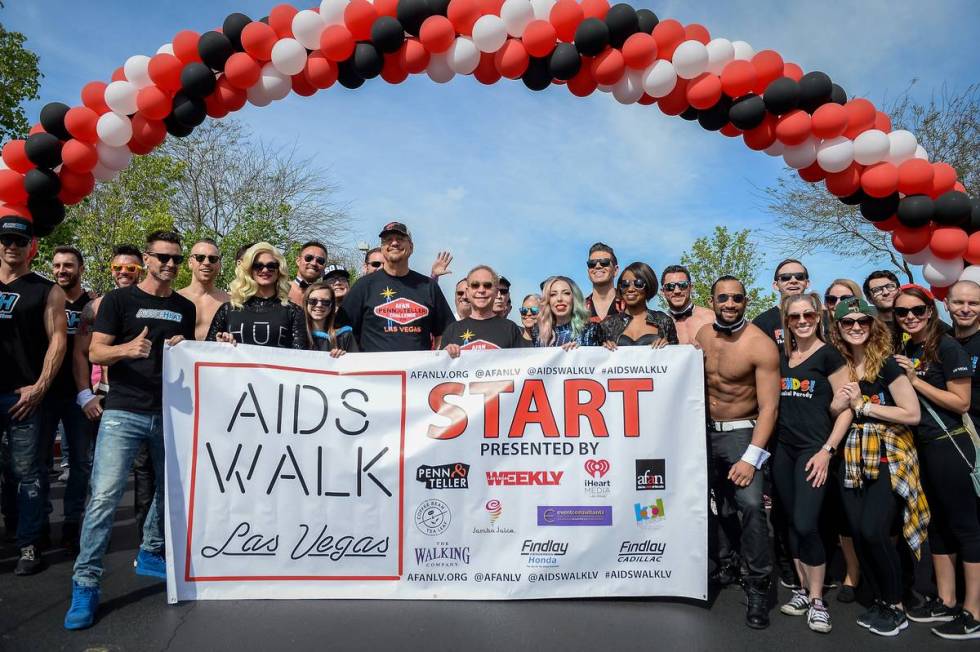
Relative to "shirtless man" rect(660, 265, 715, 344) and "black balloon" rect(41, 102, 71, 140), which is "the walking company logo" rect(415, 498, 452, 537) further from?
"black balloon" rect(41, 102, 71, 140)

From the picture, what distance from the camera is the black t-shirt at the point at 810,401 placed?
3975 mm

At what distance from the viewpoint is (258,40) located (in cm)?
527

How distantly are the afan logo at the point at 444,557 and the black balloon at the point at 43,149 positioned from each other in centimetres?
458

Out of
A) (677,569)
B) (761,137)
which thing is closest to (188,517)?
(677,569)

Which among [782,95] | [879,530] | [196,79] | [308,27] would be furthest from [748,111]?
[196,79]

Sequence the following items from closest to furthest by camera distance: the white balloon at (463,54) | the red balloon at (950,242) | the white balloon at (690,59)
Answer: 1. the red balloon at (950,242)
2. the white balloon at (690,59)
3. the white balloon at (463,54)

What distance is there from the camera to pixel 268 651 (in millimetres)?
3439

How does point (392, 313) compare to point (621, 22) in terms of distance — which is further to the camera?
point (621, 22)

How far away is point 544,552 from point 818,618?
1722 millimetres

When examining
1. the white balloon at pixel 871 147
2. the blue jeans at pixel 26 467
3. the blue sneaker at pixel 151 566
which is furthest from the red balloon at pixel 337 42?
the white balloon at pixel 871 147

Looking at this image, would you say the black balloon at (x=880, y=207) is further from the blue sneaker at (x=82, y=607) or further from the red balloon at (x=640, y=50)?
the blue sneaker at (x=82, y=607)

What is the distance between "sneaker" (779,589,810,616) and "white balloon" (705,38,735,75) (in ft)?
13.6

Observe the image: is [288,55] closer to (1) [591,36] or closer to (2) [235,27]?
(2) [235,27]

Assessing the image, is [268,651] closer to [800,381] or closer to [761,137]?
[800,381]
